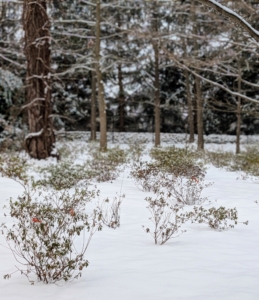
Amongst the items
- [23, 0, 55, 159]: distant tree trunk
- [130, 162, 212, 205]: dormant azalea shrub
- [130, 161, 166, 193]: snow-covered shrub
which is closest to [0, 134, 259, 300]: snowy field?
[130, 162, 212, 205]: dormant azalea shrub

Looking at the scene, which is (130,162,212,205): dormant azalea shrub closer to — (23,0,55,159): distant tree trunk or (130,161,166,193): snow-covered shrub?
(130,161,166,193): snow-covered shrub

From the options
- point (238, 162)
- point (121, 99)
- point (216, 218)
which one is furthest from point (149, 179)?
point (121, 99)

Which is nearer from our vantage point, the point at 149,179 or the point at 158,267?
the point at 158,267

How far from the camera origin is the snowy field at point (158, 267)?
252 centimetres

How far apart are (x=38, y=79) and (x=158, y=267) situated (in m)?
8.08

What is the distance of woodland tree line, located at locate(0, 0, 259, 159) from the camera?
10.0 m

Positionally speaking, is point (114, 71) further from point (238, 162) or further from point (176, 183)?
point (176, 183)

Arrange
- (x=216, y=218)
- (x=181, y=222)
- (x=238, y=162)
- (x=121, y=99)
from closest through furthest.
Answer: (x=181, y=222) → (x=216, y=218) → (x=238, y=162) → (x=121, y=99)

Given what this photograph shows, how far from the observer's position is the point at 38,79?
9.92m

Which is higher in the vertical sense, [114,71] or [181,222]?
[114,71]

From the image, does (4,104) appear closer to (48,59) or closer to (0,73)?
(0,73)

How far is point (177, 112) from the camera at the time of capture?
90.6 feet

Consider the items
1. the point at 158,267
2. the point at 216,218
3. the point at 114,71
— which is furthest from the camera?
the point at 114,71

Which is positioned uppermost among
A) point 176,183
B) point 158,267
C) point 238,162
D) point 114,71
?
point 114,71
